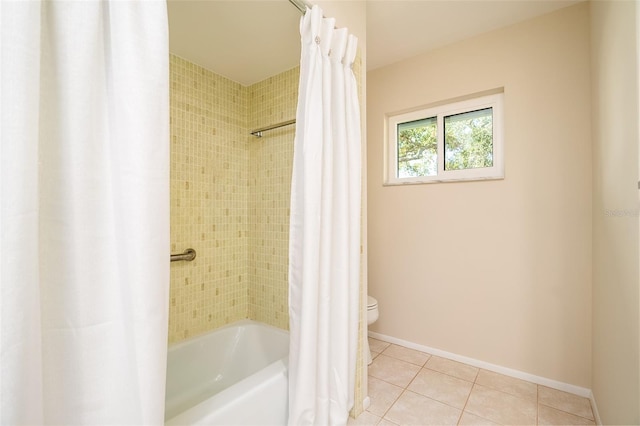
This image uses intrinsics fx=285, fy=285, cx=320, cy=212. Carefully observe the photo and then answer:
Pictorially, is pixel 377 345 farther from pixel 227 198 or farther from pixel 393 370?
pixel 227 198

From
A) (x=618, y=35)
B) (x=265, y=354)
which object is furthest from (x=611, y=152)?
(x=265, y=354)

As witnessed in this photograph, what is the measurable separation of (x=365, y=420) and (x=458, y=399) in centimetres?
62

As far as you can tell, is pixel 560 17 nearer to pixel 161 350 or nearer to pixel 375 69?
pixel 375 69

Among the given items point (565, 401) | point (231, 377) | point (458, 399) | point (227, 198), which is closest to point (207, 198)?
point (227, 198)

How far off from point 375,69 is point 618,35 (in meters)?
1.74

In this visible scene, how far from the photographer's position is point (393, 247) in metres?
2.54

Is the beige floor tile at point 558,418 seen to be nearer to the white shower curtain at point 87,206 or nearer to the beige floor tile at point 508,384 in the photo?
the beige floor tile at point 508,384

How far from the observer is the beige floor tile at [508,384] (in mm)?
1796

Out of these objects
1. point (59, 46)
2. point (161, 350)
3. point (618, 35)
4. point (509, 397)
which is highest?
point (618, 35)

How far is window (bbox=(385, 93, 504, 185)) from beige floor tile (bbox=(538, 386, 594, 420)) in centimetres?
142

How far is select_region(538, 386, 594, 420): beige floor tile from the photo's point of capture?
5.35ft

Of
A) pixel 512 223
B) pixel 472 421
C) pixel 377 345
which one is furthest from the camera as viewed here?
pixel 377 345

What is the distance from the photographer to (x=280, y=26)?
1.69 m

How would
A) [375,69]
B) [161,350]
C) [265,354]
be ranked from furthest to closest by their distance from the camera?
[375,69] → [265,354] → [161,350]
